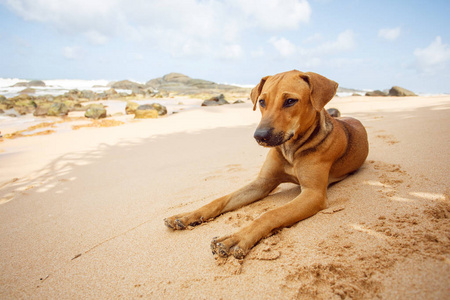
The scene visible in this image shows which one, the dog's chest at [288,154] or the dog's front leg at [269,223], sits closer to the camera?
the dog's front leg at [269,223]

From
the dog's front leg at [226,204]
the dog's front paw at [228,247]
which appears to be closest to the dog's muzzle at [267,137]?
the dog's front leg at [226,204]

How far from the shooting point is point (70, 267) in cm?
181

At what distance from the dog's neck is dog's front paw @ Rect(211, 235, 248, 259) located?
1.07 metres

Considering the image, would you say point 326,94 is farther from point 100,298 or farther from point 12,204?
point 12,204

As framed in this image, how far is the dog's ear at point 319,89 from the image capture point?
89.7 inches

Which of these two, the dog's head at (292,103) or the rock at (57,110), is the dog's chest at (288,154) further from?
the rock at (57,110)

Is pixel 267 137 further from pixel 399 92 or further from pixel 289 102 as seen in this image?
pixel 399 92

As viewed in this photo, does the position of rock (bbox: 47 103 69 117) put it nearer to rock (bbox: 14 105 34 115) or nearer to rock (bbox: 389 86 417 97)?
rock (bbox: 14 105 34 115)

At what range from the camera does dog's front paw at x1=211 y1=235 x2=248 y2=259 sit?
1.62m

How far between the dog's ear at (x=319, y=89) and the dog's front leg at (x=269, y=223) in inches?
30.5

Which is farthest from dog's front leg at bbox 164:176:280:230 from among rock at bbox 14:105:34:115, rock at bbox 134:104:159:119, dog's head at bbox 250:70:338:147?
rock at bbox 14:105:34:115

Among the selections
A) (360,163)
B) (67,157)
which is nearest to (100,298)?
(360,163)

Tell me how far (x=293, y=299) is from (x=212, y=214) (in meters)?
1.10

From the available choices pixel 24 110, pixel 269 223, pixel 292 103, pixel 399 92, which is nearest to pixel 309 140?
pixel 292 103
